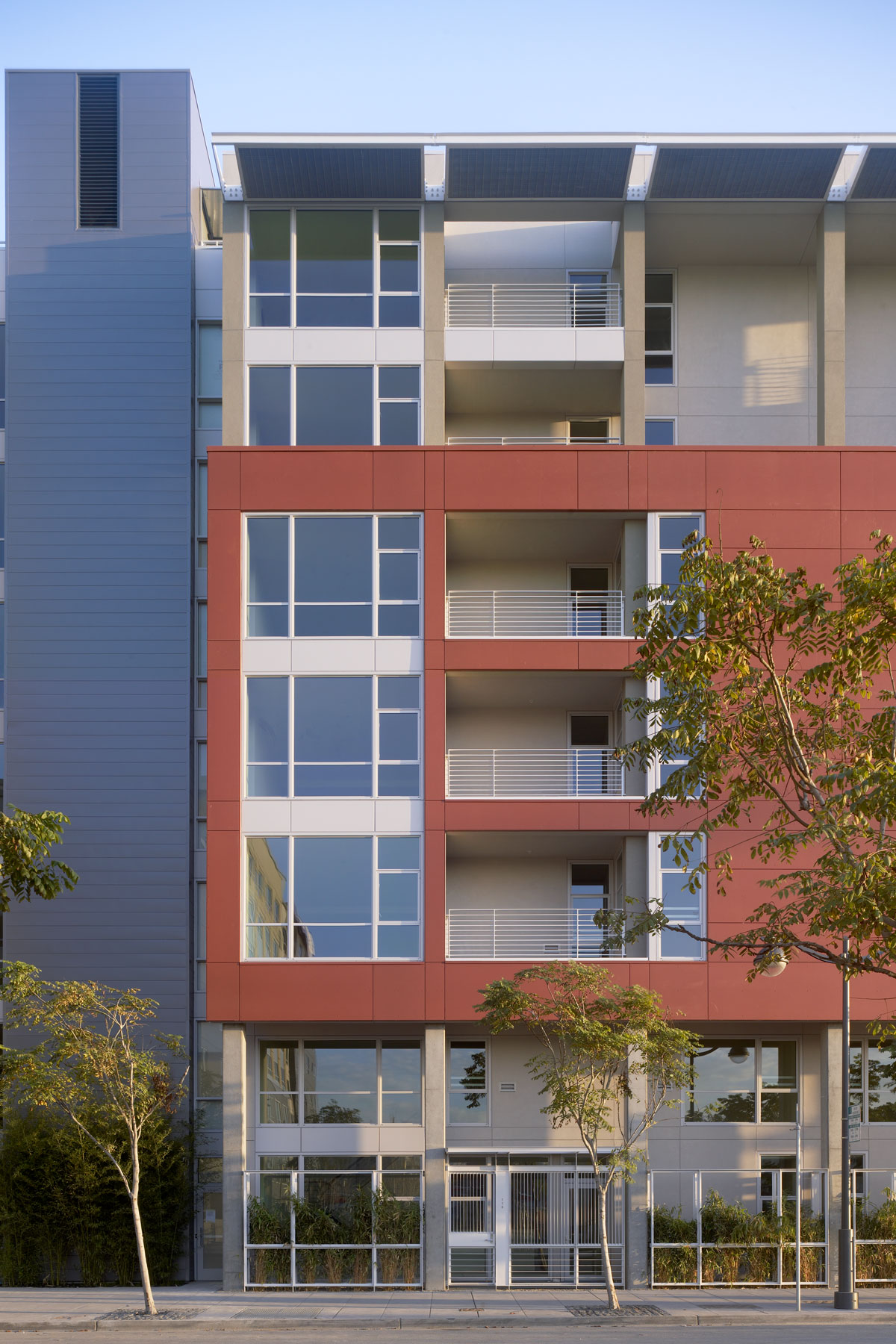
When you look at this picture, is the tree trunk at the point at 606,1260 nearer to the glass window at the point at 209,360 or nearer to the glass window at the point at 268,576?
the glass window at the point at 268,576

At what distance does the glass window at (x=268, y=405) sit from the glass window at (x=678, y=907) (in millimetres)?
11643

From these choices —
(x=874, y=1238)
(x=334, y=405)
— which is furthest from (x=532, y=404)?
(x=874, y=1238)

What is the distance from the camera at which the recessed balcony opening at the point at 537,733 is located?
84.4ft

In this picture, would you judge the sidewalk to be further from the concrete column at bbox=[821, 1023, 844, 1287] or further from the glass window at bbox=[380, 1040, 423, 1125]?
the glass window at bbox=[380, 1040, 423, 1125]

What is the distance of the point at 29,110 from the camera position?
31266 mm

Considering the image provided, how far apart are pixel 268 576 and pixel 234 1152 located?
11370mm

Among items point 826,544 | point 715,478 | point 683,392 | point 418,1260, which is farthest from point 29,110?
point 418,1260

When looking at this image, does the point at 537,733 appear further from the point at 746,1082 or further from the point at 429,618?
the point at 746,1082

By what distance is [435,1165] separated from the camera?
2361 cm

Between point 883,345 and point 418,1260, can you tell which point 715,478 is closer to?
point 883,345

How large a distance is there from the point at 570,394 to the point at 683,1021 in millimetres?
13749

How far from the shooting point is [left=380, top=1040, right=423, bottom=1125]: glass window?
83.0 feet

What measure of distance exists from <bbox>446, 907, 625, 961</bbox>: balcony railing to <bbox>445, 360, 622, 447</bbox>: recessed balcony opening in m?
10.4

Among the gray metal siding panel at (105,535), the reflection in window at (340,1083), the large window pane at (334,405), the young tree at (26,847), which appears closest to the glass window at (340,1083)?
the reflection in window at (340,1083)
